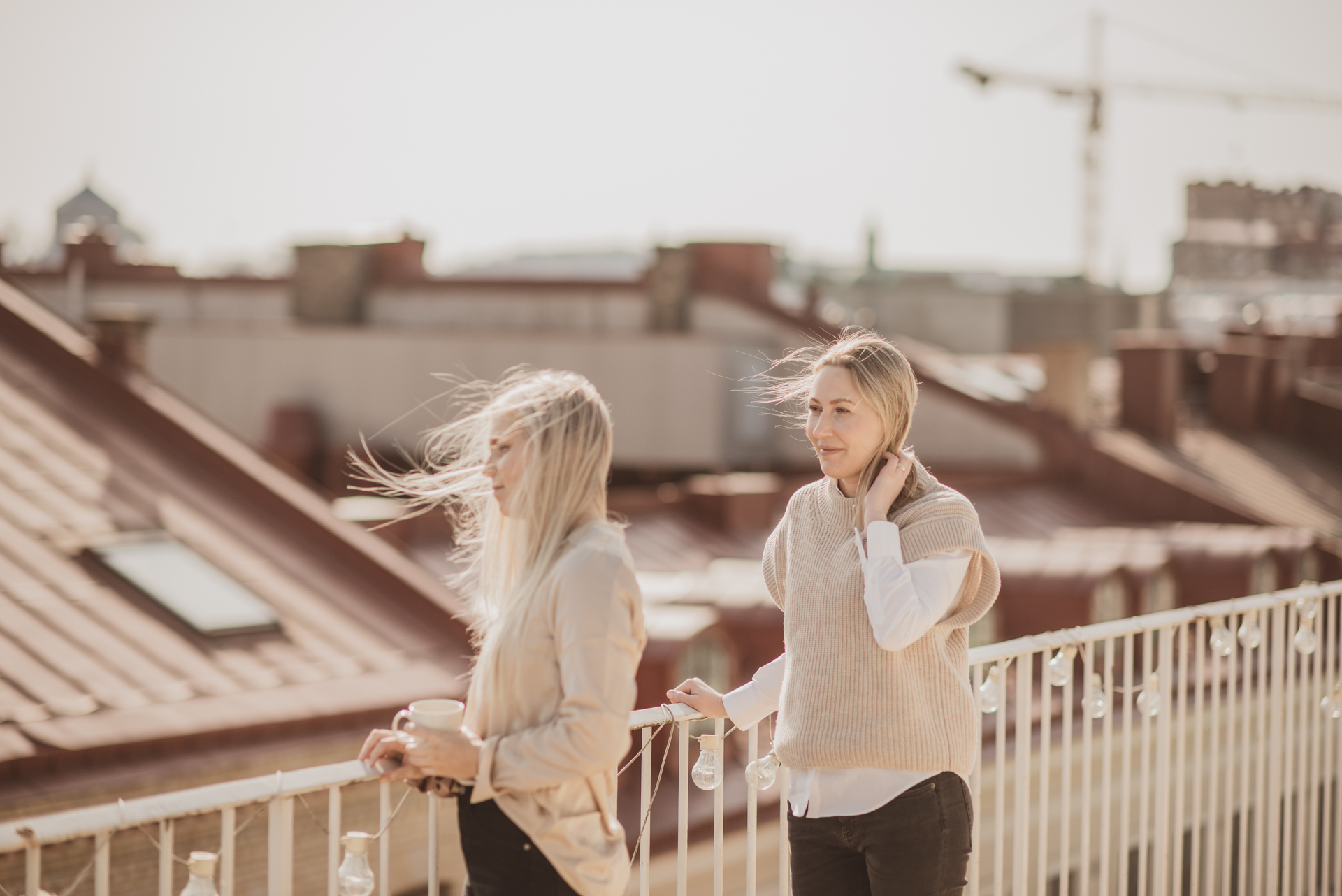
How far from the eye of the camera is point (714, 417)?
25.4 meters

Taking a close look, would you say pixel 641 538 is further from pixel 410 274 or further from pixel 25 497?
pixel 410 274

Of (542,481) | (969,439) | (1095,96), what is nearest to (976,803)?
(542,481)

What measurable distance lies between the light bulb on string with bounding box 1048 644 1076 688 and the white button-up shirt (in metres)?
1.32

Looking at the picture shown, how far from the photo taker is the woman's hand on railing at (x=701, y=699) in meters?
3.54

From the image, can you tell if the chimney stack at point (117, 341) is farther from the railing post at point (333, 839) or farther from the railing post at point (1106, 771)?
the railing post at point (333, 839)

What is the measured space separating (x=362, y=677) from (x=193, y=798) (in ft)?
27.3

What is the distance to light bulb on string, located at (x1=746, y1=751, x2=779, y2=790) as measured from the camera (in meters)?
3.58

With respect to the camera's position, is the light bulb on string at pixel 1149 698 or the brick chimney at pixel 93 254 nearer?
the light bulb on string at pixel 1149 698

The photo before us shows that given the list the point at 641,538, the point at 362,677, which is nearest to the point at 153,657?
the point at 362,677

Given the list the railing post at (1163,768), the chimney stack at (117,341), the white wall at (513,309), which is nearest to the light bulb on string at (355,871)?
the railing post at (1163,768)

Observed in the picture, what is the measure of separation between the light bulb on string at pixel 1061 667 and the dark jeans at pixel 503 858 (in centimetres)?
196

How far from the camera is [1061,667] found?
4.26 metres

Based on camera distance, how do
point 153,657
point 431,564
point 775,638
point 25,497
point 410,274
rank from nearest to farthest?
point 153,657, point 25,497, point 775,638, point 431,564, point 410,274

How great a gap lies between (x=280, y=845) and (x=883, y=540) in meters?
1.34
